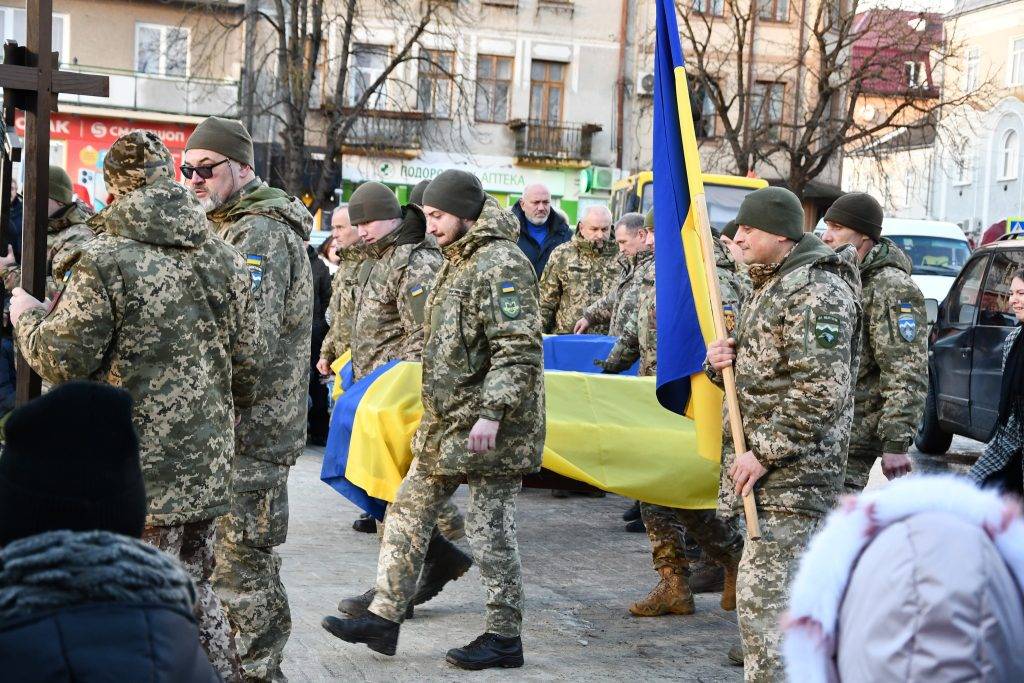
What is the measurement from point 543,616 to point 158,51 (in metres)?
30.5

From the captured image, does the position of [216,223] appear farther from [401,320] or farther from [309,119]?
[309,119]

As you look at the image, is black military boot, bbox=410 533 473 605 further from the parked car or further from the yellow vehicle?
the yellow vehicle

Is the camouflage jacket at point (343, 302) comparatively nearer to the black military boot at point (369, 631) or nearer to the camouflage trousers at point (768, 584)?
the black military boot at point (369, 631)

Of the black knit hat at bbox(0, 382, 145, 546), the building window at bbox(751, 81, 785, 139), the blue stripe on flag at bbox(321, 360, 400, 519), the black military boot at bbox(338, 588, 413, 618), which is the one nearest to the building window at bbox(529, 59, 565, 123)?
the building window at bbox(751, 81, 785, 139)

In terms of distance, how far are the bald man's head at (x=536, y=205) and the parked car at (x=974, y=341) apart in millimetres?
3809

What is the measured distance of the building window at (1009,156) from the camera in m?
46.1

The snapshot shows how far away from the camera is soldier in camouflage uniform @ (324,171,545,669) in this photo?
227 inches

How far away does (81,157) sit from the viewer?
32844 millimetres

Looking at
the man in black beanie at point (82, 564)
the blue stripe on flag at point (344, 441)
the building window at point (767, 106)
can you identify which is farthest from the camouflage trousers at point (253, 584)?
the building window at point (767, 106)

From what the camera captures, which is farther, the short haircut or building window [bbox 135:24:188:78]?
building window [bbox 135:24:188:78]

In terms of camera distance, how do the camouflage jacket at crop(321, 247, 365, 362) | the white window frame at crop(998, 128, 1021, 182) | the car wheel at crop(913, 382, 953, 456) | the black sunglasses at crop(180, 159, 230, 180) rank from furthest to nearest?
1. the white window frame at crop(998, 128, 1021, 182)
2. the car wheel at crop(913, 382, 953, 456)
3. the camouflage jacket at crop(321, 247, 365, 362)
4. the black sunglasses at crop(180, 159, 230, 180)

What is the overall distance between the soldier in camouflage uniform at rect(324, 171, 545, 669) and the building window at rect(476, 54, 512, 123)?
31.7 metres

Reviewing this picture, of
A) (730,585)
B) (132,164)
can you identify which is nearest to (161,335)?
(132,164)

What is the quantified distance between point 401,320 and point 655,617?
2189 millimetres
